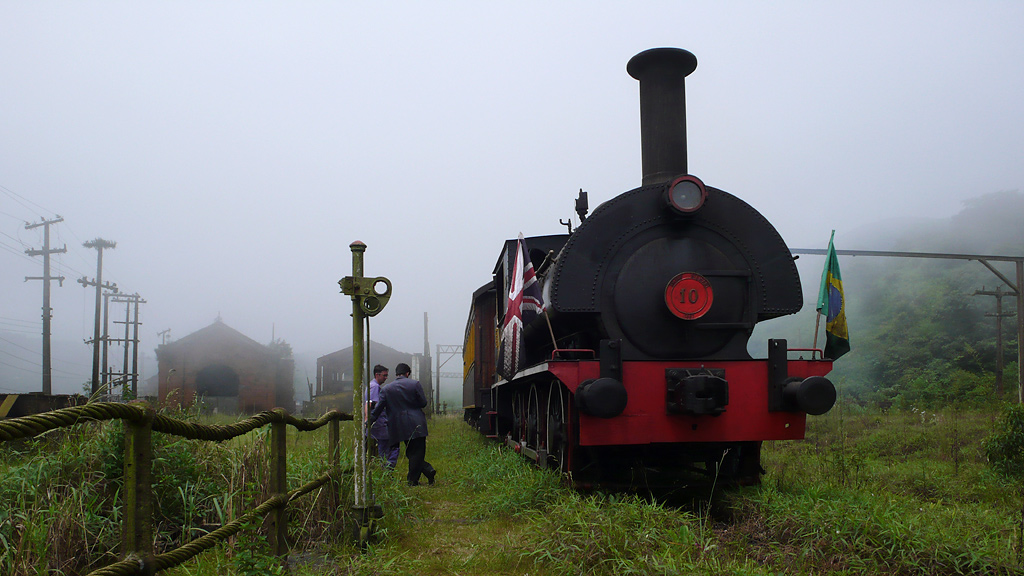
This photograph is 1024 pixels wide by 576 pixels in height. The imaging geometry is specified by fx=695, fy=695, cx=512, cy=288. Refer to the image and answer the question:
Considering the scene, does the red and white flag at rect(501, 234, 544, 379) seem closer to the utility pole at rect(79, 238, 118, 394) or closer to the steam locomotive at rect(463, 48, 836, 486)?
the steam locomotive at rect(463, 48, 836, 486)

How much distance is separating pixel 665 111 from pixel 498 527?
3772mm

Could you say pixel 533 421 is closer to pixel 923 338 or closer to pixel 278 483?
pixel 278 483

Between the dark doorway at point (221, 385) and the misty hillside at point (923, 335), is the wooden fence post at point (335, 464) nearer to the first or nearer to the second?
the misty hillside at point (923, 335)

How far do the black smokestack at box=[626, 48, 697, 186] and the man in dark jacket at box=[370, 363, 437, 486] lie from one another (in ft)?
10.8

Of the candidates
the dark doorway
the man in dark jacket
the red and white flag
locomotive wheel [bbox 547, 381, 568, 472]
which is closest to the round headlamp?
the red and white flag

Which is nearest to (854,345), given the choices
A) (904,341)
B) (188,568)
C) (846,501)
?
(904,341)

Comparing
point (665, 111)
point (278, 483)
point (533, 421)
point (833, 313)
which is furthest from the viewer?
point (533, 421)

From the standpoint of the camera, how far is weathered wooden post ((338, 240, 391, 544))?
441 centimetres

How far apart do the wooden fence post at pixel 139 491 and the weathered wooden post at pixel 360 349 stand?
1.96 metres

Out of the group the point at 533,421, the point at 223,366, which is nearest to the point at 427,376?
the point at 223,366

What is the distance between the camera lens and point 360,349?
14.5 ft

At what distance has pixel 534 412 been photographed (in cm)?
755

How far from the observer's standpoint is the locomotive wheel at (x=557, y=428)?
5905 mm

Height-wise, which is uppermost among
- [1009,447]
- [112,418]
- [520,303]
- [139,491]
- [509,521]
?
[520,303]
